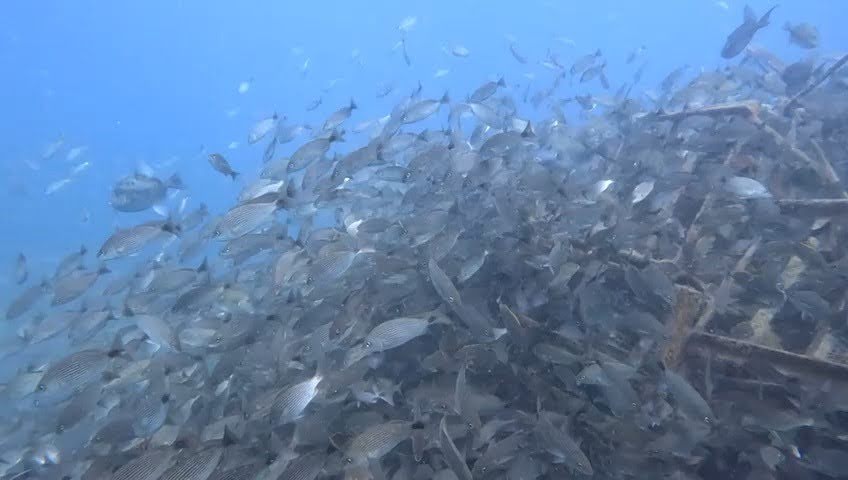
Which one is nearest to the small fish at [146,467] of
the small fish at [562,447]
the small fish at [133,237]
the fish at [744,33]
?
the small fish at [562,447]

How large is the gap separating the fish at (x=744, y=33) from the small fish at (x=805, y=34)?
1154 mm

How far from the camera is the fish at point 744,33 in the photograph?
8.53 metres

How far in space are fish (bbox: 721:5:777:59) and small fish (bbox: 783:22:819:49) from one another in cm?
115

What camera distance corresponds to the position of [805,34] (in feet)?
30.9

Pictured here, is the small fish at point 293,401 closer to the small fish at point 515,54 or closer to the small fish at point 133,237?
the small fish at point 133,237

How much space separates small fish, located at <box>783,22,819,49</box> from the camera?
9.39 metres

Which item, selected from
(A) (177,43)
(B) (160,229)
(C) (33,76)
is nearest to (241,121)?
(A) (177,43)

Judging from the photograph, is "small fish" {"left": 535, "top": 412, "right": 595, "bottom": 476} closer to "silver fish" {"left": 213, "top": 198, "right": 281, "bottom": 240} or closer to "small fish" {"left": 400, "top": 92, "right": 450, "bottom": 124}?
"silver fish" {"left": 213, "top": 198, "right": 281, "bottom": 240}

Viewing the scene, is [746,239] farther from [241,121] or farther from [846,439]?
[241,121]

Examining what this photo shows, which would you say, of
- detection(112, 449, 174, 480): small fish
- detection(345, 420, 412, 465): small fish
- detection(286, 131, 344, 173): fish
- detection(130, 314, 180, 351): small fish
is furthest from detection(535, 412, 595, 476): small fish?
detection(286, 131, 344, 173): fish

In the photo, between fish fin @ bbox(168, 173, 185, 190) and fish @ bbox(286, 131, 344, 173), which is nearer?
fish @ bbox(286, 131, 344, 173)

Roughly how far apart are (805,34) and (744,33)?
5.70ft

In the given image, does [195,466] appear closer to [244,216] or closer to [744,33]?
[244,216]

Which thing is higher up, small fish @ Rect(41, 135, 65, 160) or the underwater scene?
small fish @ Rect(41, 135, 65, 160)
